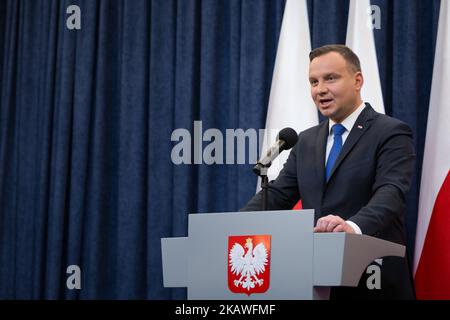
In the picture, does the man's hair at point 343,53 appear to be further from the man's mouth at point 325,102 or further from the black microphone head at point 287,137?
the black microphone head at point 287,137

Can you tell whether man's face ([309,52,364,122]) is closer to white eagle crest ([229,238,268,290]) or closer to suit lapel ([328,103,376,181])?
suit lapel ([328,103,376,181])

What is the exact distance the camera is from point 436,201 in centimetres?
405

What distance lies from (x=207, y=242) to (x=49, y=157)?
102 inches

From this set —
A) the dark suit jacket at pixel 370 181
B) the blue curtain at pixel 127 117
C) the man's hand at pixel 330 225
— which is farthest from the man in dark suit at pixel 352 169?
the blue curtain at pixel 127 117

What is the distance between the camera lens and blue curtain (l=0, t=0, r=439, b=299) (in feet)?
15.1

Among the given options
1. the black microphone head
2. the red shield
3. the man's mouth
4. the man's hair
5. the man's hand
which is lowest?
the red shield

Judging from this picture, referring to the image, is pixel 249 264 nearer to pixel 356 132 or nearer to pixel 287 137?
pixel 287 137

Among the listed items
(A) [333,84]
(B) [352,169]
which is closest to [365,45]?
(A) [333,84]

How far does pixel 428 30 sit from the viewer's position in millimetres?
4445

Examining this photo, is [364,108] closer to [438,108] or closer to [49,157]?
[438,108]

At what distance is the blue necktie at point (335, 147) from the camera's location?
3184 millimetres

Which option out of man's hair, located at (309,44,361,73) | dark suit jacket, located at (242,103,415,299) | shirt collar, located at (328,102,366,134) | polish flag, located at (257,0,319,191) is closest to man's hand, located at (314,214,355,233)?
dark suit jacket, located at (242,103,415,299)

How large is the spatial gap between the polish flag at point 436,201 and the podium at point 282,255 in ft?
4.46

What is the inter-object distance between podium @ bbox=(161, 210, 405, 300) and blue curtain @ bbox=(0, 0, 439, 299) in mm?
1862
